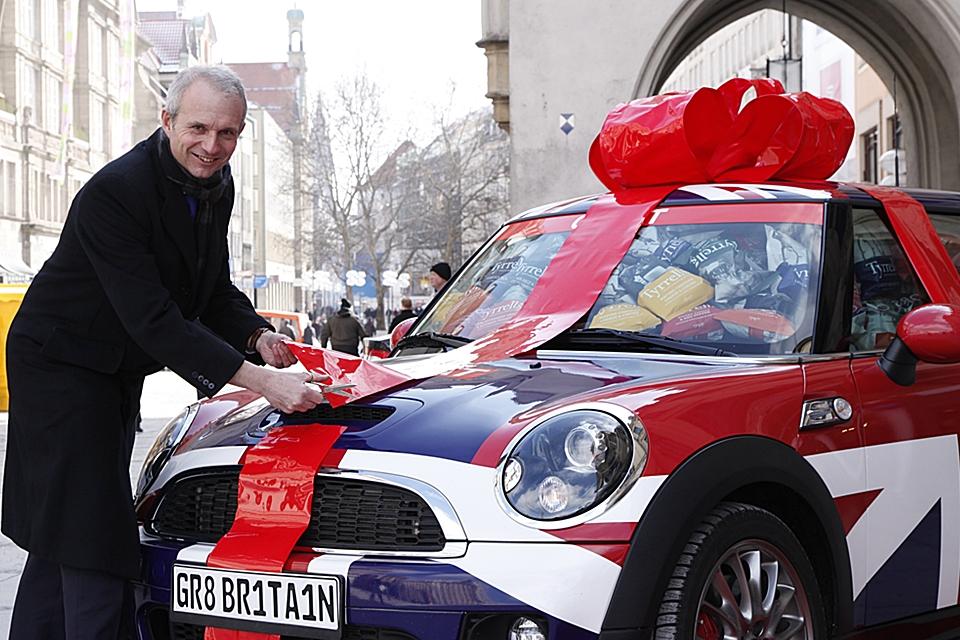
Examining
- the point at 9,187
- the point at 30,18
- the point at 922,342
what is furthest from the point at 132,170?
the point at 30,18

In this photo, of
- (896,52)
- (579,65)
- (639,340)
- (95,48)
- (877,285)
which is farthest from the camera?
(95,48)

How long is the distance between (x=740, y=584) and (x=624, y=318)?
107cm

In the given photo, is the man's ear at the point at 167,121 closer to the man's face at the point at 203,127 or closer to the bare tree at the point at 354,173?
the man's face at the point at 203,127

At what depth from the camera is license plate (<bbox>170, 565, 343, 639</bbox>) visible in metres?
3.33

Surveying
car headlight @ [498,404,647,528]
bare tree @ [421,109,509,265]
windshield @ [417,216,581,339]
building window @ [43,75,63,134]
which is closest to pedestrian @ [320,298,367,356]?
windshield @ [417,216,581,339]

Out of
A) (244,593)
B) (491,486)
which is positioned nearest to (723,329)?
(491,486)

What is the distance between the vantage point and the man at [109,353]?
380cm

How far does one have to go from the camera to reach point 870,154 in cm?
3350

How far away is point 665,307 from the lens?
4312 mm

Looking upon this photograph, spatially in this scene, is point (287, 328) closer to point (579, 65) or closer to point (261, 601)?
point (579, 65)

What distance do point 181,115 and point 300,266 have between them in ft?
364

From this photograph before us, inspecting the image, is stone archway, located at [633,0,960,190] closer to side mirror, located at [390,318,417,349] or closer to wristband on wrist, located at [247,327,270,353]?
side mirror, located at [390,318,417,349]

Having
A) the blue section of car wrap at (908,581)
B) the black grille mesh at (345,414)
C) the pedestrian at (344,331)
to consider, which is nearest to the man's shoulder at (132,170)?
the black grille mesh at (345,414)

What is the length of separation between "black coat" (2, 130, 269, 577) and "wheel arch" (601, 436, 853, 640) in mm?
1248
